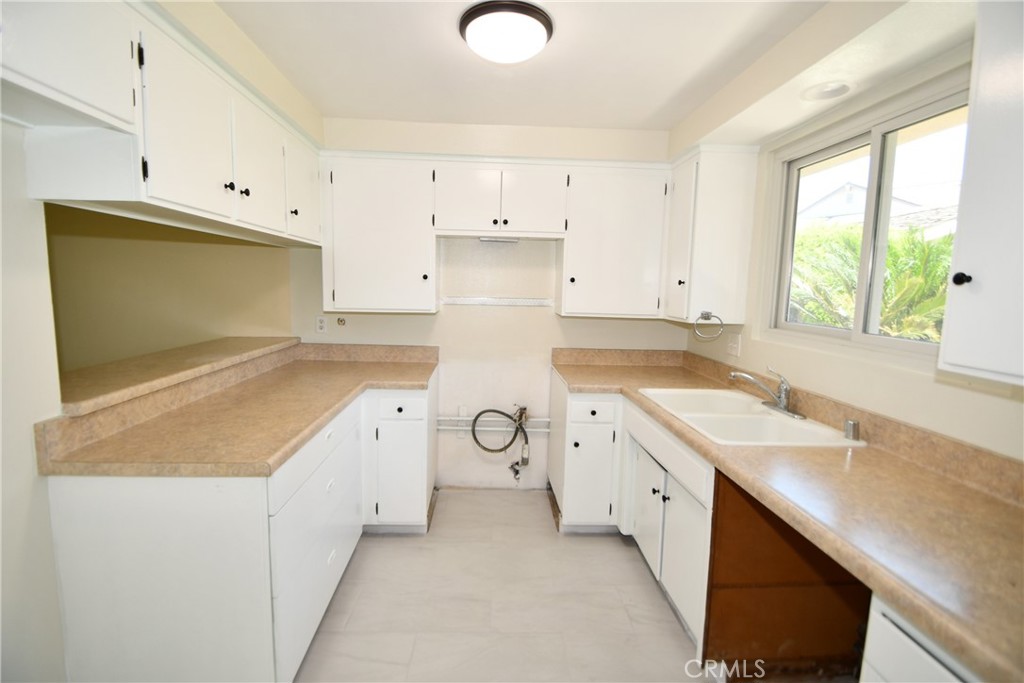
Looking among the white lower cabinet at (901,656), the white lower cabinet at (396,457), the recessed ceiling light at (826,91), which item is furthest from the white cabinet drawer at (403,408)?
the recessed ceiling light at (826,91)

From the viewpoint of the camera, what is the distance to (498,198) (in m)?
2.45

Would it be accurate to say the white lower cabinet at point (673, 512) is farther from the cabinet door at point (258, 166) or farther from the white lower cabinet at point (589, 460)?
the cabinet door at point (258, 166)

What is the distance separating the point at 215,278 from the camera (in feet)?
8.47

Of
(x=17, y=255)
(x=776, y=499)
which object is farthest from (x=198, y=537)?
(x=776, y=499)

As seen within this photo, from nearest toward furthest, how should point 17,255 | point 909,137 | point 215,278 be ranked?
point 17,255 → point 909,137 → point 215,278

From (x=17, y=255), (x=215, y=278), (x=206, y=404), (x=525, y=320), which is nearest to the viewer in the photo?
(x=17, y=255)

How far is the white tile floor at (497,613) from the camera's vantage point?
5.10ft

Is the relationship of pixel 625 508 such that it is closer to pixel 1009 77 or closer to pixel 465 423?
pixel 465 423

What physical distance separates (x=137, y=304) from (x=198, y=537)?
191 centimetres

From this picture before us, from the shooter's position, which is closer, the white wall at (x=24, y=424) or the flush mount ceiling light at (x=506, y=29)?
the white wall at (x=24, y=424)

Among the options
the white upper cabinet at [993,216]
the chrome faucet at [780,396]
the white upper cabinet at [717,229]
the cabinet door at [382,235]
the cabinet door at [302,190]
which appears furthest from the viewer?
the cabinet door at [382,235]

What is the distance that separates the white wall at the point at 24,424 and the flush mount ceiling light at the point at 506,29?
1.34 m

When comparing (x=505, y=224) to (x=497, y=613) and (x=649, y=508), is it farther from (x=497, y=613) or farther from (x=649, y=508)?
(x=497, y=613)

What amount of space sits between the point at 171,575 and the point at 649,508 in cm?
186
